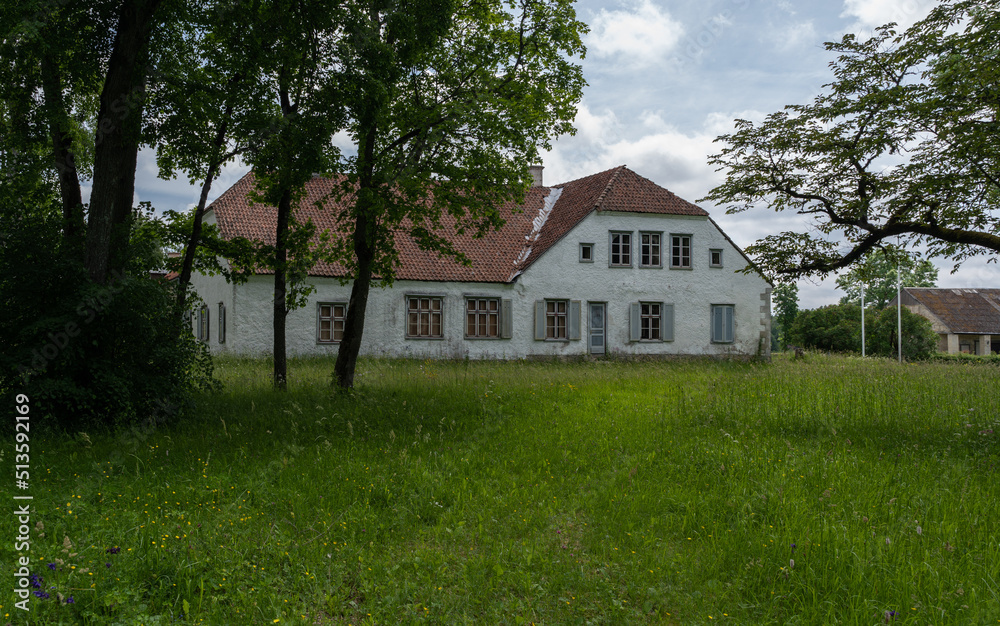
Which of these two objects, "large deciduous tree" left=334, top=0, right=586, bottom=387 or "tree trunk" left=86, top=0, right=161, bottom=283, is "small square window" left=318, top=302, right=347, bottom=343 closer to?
"large deciduous tree" left=334, top=0, right=586, bottom=387

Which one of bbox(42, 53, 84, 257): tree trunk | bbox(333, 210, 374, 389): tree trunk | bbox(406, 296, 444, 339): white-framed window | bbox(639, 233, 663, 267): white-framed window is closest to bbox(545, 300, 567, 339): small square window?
bbox(639, 233, 663, 267): white-framed window

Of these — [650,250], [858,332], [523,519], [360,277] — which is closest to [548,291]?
[650,250]

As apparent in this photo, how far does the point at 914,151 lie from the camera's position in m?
9.70

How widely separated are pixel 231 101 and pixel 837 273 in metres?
10.9

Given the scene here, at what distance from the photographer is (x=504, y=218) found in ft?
76.3

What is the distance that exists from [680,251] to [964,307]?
3812 centimetres

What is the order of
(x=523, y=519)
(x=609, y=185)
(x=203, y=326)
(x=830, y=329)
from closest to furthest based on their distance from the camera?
(x=523, y=519), (x=609, y=185), (x=203, y=326), (x=830, y=329)

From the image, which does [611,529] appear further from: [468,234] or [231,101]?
[468,234]

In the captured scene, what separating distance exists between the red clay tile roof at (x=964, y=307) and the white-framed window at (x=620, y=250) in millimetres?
37416

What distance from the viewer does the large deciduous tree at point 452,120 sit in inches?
440

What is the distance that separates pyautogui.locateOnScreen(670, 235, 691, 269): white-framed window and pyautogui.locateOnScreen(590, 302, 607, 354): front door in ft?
11.3

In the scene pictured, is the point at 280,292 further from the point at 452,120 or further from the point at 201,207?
the point at 452,120

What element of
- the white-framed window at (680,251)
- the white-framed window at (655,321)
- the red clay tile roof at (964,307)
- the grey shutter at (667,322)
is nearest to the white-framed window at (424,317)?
the white-framed window at (655,321)

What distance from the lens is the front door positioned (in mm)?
24203
